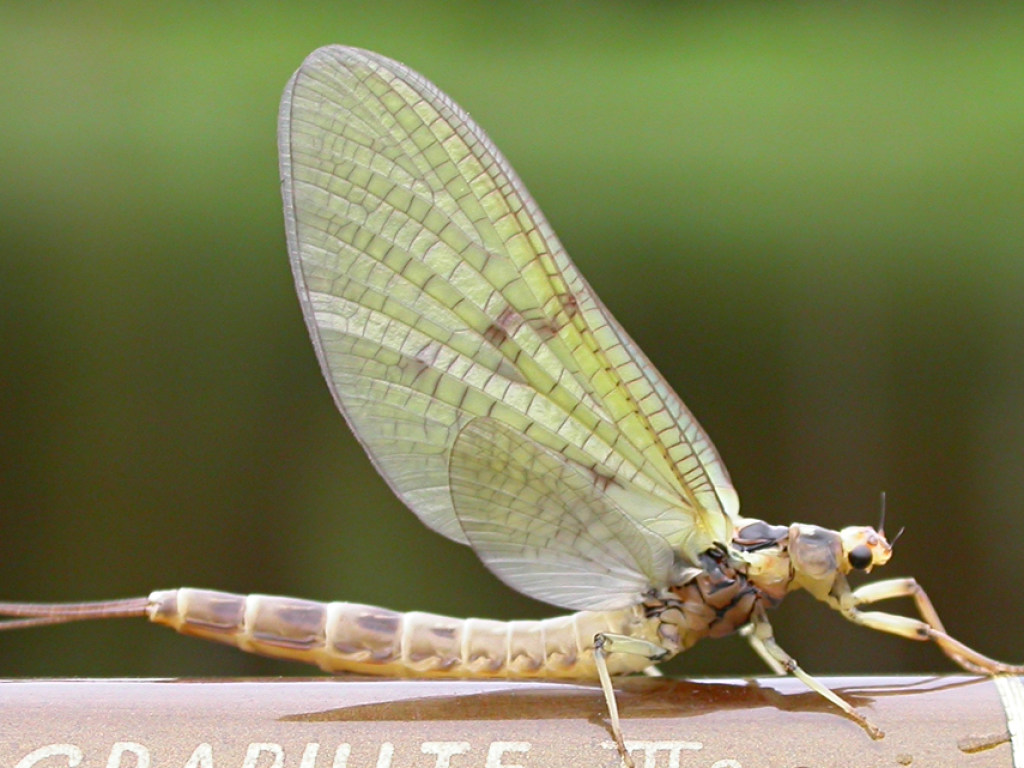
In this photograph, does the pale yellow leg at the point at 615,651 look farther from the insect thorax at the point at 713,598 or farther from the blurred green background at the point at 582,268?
the blurred green background at the point at 582,268

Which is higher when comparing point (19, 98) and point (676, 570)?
point (19, 98)

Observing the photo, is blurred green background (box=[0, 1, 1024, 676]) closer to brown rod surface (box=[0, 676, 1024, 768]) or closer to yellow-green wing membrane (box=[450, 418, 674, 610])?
yellow-green wing membrane (box=[450, 418, 674, 610])

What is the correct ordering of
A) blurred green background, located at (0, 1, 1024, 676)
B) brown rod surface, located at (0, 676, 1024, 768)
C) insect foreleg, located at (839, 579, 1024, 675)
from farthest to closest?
1. blurred green background, located at (0, 1, 1024, 676)
2. insect foreleg, located at (839, 579, 1024, 675)
3. brown rod surface, located at (0, 676, 1024, 768)

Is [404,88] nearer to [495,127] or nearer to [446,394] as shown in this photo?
[446,394]

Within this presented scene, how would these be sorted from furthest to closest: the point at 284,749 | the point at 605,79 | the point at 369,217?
1. the point at 605,79
2. the point at 369,217
3. the point at 284,749

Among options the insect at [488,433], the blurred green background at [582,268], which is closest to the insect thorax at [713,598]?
the insect at [488,433]

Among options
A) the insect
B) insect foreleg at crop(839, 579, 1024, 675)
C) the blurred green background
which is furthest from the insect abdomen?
the blurred green background

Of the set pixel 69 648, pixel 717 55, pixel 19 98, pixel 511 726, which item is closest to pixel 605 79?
pixel 717 55

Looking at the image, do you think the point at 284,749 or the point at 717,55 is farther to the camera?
the point at 717,55

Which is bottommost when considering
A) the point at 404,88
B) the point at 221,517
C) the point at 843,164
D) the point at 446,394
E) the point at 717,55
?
the point at 221,517
